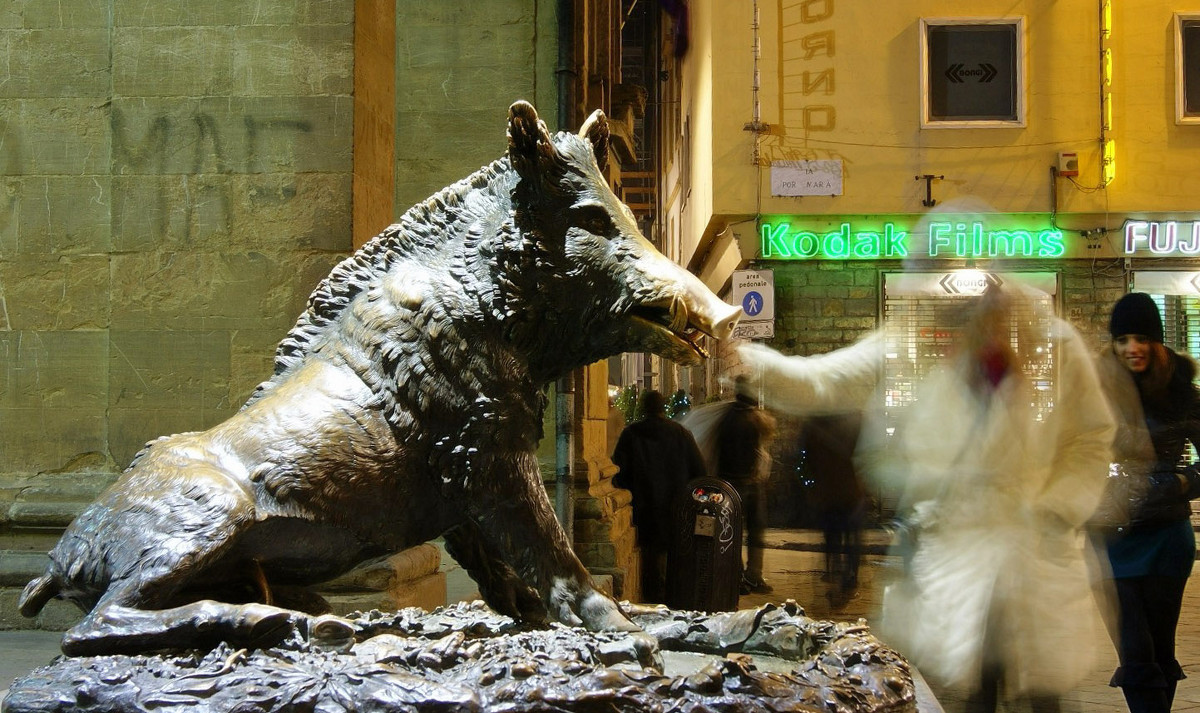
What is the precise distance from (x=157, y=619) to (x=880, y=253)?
13.0 metres

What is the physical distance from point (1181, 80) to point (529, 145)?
1333 centimetres

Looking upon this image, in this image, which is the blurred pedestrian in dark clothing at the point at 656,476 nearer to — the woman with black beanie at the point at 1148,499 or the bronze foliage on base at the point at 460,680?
the woman with black beanie at the point at 1148,499

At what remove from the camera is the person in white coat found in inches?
165

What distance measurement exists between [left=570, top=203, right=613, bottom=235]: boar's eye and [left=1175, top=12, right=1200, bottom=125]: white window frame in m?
13.1

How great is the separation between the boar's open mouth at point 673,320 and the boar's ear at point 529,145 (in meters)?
0.34

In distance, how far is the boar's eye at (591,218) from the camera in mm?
2150

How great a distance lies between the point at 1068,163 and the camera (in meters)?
13.5

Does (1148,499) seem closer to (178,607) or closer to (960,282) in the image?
(178,607)

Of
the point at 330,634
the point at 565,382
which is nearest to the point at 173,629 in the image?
the point at 330,634

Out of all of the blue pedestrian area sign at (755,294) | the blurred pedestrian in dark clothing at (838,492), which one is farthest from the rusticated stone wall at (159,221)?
the blue pedestrian area sign at (755,294)

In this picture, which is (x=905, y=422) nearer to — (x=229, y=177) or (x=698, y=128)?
(x=229, y=177)

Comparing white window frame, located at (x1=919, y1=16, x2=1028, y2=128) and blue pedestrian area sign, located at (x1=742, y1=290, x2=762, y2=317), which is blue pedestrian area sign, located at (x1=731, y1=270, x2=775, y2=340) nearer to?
blue pedestrian area sign, located at (x1=742, y1=290, x2=762, y2=317)

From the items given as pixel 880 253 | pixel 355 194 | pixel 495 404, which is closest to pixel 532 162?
pixel 495 404

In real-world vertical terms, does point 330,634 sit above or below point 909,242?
below
